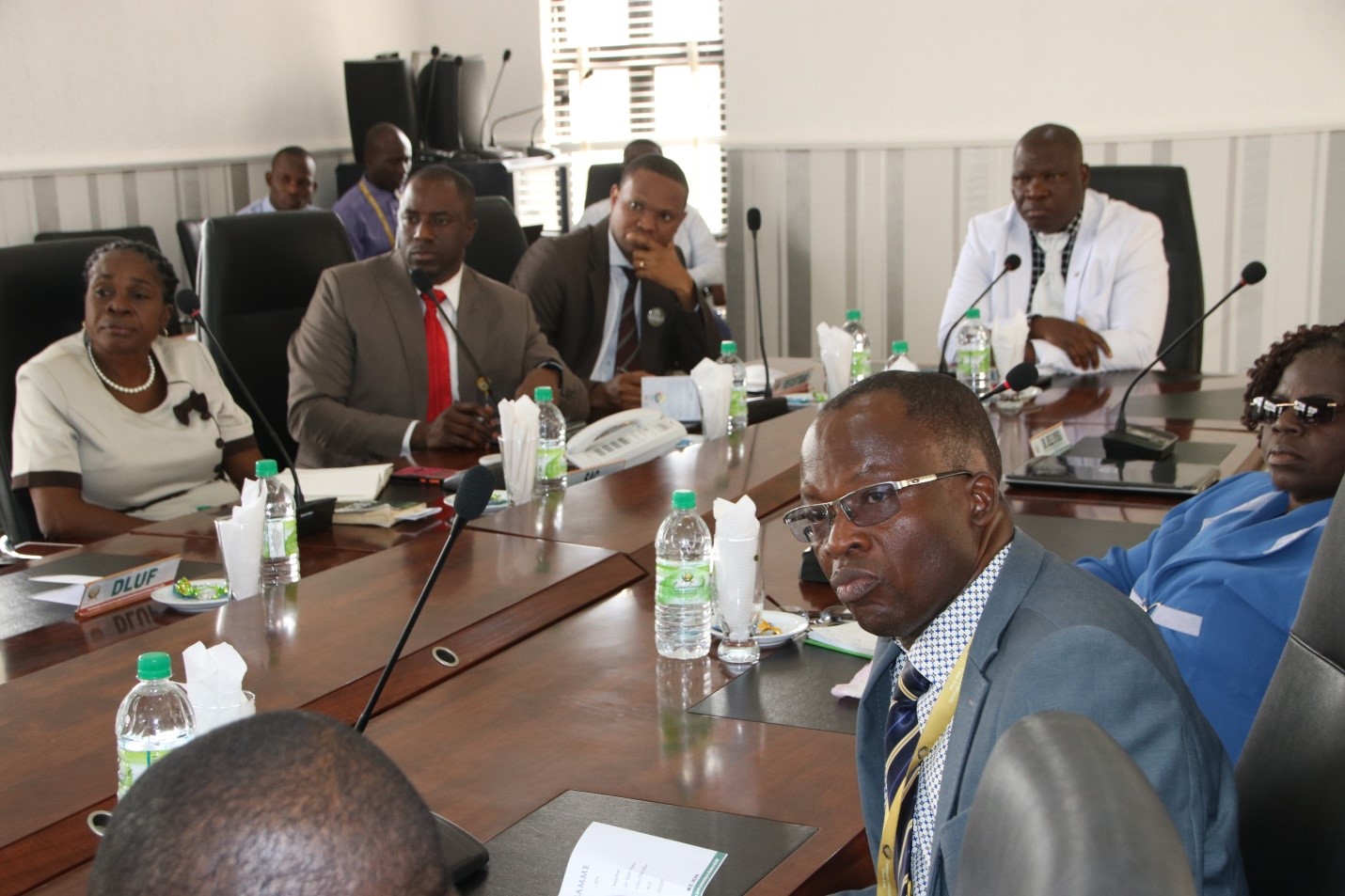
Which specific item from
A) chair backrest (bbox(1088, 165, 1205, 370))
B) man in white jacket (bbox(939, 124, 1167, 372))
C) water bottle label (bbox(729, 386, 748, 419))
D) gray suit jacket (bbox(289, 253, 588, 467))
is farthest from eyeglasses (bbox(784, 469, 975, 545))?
chair backrest (bbox(1088, 165, 1205, 370))

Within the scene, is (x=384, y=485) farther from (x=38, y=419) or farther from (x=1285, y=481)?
(x=1285, y=481)

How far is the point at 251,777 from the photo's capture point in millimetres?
525

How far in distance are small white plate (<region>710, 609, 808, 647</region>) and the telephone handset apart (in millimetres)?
867

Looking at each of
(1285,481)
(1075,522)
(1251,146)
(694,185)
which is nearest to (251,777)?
(1285,481)

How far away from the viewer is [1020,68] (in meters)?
5.13

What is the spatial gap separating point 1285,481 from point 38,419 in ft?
6.98

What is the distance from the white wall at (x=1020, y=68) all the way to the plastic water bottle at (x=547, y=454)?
317 centimetres

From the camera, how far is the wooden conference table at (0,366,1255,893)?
1.33 meters

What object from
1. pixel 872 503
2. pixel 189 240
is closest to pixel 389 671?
pixel 872 503

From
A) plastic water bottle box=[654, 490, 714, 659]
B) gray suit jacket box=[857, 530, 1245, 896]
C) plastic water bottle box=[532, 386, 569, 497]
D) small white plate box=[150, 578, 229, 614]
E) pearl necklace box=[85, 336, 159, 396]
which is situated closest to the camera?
gray suit jacket box=[857, 530, 1245, 896]

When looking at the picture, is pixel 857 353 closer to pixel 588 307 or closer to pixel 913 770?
pixel 588 307

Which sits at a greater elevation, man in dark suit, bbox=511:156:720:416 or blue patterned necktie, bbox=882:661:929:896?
man in dark suit, bbox=511:156:720:416

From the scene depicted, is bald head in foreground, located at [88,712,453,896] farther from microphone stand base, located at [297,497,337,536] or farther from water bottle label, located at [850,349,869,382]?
water bottle label, located at [850,349,869,382]

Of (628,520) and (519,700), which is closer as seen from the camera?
(519,700)
